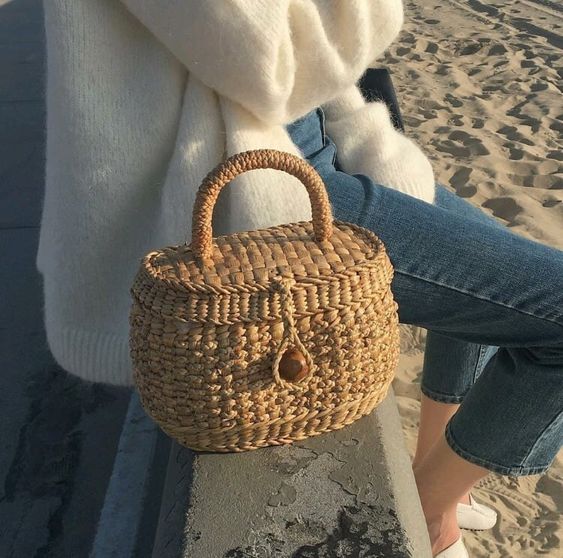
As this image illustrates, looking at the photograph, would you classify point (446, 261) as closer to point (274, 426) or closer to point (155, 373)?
point (274, 426)

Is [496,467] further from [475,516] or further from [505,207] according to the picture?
[505,207]

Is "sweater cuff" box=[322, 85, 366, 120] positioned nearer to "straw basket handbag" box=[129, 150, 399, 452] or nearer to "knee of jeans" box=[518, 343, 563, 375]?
"straw basket handbag" box=[129, 150, 399, 452]

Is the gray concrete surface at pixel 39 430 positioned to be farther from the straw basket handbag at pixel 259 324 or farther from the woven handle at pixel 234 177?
the woven handle at pixel 234 177

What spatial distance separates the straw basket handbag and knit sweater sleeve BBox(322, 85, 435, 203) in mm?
308

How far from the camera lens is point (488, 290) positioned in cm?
157

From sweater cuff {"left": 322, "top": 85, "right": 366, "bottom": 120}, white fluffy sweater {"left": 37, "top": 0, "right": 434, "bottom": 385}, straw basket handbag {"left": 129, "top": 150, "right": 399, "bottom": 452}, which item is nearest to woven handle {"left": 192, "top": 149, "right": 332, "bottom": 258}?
straw basket handbag {"left": 129, "top": 150, "right": 399, "bottom": 452}

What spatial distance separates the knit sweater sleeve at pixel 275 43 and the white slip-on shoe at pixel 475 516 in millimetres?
1271

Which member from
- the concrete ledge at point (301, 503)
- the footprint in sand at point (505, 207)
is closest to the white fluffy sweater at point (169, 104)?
the concrete ledge at point (301, 503)

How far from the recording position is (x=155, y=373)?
1.37 meters

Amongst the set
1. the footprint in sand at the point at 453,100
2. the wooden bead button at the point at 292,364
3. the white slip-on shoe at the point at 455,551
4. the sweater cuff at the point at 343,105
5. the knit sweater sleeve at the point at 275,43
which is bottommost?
the footprint in sand at the point at 453,100

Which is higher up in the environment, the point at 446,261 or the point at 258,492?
the point at 446,261

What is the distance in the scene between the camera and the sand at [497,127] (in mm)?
2342

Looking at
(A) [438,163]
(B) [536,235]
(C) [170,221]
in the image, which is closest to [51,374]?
(C) [170,221]

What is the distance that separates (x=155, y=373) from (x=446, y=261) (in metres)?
0.60
